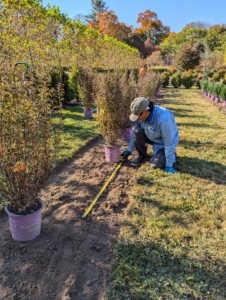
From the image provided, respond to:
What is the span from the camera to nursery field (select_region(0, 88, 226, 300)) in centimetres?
192

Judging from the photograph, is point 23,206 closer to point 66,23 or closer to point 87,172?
point 87,172

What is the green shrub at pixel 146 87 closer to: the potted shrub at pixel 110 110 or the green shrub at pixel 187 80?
the potted shrub at pixel 110 110

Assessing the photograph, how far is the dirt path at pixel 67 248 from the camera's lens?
1.90 metres

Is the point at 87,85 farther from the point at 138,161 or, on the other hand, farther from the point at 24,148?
the point at 24,148

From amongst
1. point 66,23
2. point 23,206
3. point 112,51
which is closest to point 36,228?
point 23,206

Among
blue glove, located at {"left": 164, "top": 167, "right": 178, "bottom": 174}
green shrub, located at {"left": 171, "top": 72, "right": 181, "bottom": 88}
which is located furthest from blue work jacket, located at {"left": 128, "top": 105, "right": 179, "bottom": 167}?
green shrub, located at {"left": 171, "top": 72, "right": 181, "bottom": 88}

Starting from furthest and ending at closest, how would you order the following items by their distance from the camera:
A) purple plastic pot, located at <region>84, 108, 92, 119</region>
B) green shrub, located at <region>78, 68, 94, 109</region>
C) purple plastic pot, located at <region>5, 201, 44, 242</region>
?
purple plastic pot, located at <region>84, 108, 92, 119</region>, green shrub, located at <region>78, 68, 94, 109</region>, purple plastic pot, located at <region>5, 201, 44, 242</region>

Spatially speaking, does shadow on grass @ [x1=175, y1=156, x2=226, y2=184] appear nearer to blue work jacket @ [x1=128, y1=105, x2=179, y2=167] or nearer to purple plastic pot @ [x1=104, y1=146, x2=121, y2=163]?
blue work jacket @ [x1=128, y1=105, x2=179, y2=167]

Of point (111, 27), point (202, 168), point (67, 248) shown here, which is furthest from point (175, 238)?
point (111, 27)

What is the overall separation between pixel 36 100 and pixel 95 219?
1.39 meters

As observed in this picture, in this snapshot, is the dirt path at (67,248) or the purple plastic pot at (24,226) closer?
the dirt path at (67,248)

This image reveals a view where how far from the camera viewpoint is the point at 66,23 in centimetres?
1015

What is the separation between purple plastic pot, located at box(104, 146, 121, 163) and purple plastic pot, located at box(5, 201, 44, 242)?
2084 mm

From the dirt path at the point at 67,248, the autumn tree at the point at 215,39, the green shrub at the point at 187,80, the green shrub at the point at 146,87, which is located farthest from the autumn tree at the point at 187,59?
the dirt path at the point at 67,248
